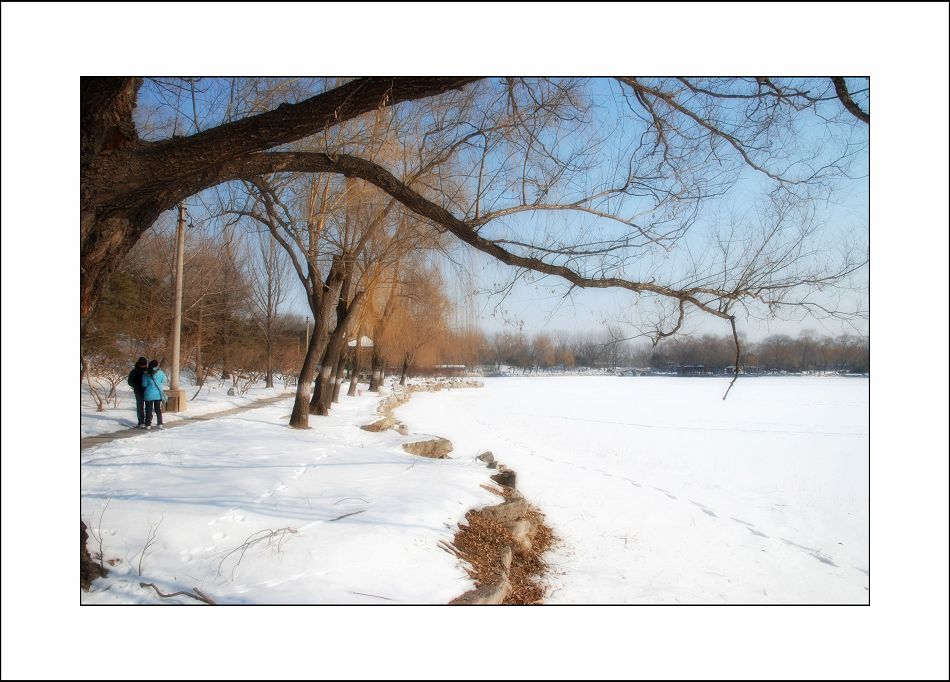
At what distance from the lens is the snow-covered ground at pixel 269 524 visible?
92.8 inches

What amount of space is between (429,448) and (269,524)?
371 cm

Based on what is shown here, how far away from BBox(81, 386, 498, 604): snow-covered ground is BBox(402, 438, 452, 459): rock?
134 centimetres

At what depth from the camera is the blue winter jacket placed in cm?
608

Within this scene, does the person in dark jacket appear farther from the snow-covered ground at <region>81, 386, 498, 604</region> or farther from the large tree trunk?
the large tree trunk

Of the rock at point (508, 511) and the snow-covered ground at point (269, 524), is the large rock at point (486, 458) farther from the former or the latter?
the rock at point (508, 511)

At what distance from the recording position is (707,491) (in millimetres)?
5988

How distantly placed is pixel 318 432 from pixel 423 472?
2.90 metres

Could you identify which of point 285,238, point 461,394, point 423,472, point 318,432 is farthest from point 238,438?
point 461,394

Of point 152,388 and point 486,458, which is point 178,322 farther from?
point 486,458

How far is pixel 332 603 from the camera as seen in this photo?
92.3 inches

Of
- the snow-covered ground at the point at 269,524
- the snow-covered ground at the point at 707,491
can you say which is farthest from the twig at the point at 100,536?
the snow-covered ground at the point at 707,491

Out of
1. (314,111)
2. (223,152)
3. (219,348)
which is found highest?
(314,111)

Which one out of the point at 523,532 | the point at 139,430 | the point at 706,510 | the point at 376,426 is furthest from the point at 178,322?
the point at 706,510

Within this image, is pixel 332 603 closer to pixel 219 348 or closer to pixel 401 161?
pixel 401 161
